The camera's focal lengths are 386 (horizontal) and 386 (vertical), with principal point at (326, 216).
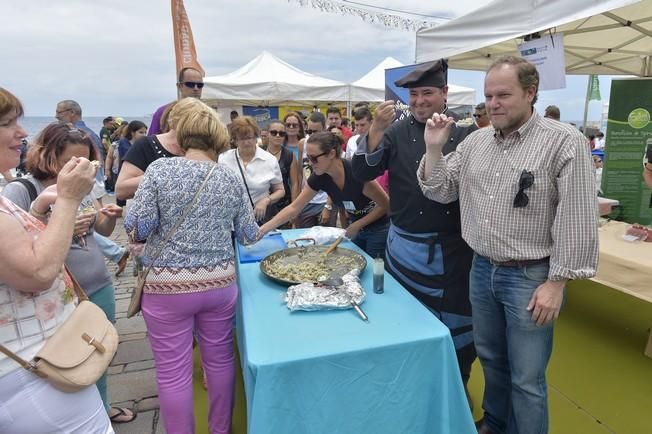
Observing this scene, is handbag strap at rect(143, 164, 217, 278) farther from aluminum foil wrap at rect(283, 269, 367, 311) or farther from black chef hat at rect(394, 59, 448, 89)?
black chef hat at rect(394, 59, 448, 89)

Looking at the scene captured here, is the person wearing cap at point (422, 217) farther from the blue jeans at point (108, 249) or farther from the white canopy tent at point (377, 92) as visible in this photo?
the white canopy tent at point (377, 92)

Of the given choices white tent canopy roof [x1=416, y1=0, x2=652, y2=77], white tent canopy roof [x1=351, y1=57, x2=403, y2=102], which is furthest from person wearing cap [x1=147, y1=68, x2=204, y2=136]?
white tent canopy roof [x1=351, y1=57, x2=403, y2=102]

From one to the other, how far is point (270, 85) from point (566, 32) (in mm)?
6433

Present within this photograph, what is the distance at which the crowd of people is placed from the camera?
3.64 feet

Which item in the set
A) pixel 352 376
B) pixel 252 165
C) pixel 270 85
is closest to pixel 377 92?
pixel 270 85

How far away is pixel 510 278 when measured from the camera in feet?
5.55

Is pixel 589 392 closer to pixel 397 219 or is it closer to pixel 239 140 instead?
pixel 397 219

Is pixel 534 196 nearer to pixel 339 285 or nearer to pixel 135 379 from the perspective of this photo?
pixel 339 285

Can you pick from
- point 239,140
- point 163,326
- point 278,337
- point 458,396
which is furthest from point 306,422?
point 239,140

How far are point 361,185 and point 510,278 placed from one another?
120 cm

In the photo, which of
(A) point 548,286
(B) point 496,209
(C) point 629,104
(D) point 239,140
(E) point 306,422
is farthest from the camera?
(C) point 629,104

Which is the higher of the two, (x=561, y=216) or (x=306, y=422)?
(x=561, y=216)

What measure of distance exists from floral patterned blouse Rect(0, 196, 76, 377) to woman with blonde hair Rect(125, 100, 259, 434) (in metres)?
0.57

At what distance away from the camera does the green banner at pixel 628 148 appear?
4043mm
